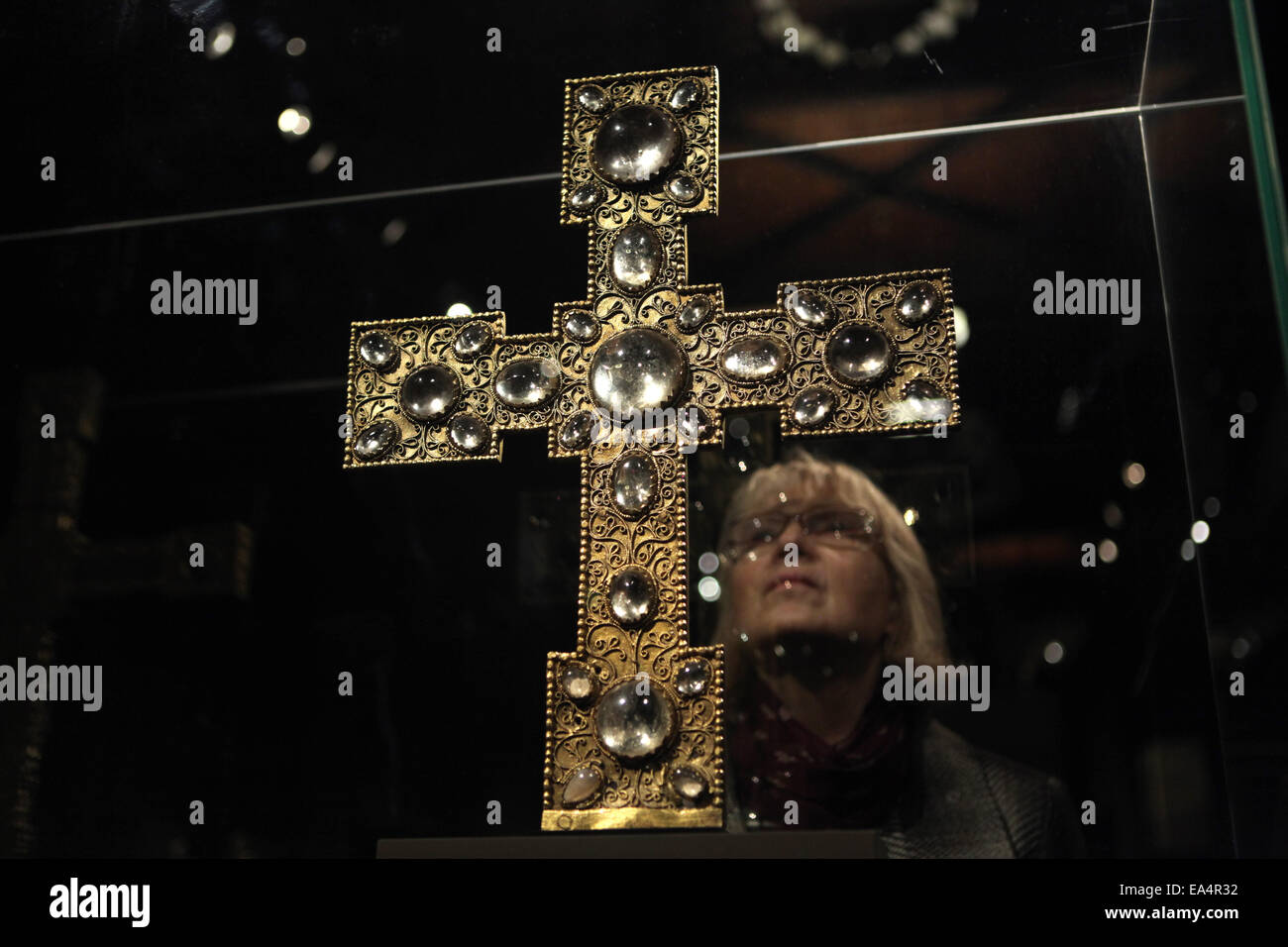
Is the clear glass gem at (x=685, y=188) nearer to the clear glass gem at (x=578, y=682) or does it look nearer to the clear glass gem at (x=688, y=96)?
the clear glass gem at (x=688, y=96)

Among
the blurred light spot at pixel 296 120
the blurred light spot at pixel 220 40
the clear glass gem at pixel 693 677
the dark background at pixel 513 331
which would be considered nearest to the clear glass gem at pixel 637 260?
the dark background at pixel 513 331

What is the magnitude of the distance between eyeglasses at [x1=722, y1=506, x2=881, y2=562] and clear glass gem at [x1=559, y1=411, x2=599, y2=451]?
0.25 metres

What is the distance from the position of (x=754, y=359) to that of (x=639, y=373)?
171 mm

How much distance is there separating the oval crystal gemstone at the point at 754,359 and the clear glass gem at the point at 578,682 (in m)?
0.48

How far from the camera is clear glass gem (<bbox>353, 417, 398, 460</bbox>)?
6.01ft

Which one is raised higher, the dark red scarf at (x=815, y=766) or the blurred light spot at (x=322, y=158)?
the blurred light spot at (x=322, y=158)

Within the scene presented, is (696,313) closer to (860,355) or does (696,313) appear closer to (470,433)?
(860,355)

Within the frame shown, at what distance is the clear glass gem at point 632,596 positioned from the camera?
1666 millimetres

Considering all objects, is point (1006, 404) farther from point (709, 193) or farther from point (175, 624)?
point (175, 624)

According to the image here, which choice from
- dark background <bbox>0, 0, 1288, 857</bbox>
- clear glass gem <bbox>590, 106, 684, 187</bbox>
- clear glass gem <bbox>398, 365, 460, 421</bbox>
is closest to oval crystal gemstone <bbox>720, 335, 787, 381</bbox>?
dark background <bbox>0, 0, 1288, 857</bbox>

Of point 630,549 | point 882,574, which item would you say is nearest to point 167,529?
point 630,549

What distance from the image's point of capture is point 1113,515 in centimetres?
173

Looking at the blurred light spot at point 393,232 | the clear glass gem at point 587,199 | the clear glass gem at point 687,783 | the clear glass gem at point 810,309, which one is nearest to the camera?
the clear glass gem at point 687,783
